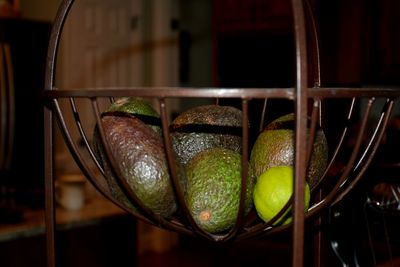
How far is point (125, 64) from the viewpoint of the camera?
13.2 feet

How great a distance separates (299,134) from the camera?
0.40 meters

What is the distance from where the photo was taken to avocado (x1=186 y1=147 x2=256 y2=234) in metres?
0.48

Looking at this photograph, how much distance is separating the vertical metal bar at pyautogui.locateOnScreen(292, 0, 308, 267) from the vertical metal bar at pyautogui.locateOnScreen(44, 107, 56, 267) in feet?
0.82

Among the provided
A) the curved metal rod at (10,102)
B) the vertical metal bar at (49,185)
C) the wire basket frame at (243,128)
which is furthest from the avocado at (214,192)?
the curved metal rod at (10,102)

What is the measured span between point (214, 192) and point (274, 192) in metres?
0.05

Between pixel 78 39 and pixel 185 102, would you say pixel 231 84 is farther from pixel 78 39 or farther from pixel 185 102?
pixel 185 102

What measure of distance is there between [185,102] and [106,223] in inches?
105

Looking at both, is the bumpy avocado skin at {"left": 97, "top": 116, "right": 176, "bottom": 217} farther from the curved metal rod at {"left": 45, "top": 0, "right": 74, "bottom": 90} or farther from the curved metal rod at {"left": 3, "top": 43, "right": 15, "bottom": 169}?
the curved metal rod at {"left": 3, "top": 43, "right": 15, "bottom": 169}

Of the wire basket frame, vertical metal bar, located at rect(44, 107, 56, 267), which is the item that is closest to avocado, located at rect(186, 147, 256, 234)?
the wire basket frame

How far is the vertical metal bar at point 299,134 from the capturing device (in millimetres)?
403

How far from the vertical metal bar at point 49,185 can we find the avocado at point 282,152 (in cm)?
20

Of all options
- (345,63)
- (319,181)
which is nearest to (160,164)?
(319,181)

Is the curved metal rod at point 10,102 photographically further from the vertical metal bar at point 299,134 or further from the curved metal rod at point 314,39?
the vertical metal bar at point 299,134

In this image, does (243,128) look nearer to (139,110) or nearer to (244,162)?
(244,162)
